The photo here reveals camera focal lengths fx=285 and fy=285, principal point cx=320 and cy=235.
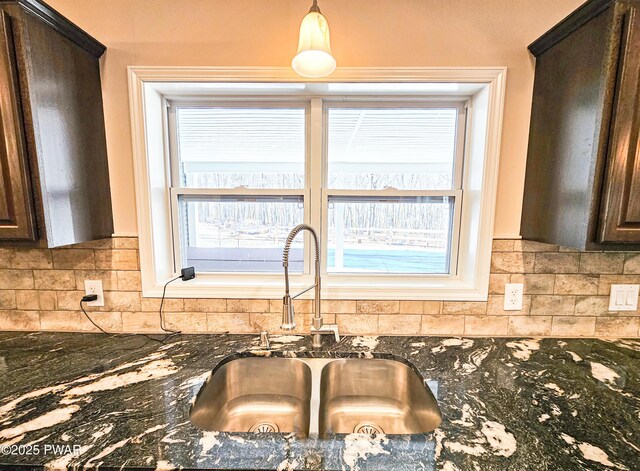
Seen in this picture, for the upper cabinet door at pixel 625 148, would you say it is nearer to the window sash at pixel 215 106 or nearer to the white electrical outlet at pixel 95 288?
the window sash at pixel 215 106

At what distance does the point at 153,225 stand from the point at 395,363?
125 centimetres

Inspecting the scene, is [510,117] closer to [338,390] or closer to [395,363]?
[395,363]

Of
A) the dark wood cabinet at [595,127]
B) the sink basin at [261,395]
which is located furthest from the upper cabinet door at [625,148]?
the sink basin at [261,395]

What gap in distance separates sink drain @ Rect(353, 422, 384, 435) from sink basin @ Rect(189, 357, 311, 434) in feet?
0.66

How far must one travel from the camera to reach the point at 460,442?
2.45 feet

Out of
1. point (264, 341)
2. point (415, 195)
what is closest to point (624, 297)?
point (415, 195)

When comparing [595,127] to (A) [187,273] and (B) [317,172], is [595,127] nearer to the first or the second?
(B) [317,172]

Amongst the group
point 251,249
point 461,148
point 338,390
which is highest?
point 461,148

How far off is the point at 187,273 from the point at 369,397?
1.04 metres

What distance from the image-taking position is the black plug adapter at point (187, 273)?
1435 mm

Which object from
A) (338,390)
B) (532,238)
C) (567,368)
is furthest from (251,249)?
(567,368)

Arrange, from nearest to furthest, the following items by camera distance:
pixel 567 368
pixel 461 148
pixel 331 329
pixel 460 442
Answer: pixel 460 442
pixel 567 368
pixel 331 329
pixel 461 148

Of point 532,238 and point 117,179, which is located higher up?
point 117,179

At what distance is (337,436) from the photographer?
2.53ft
